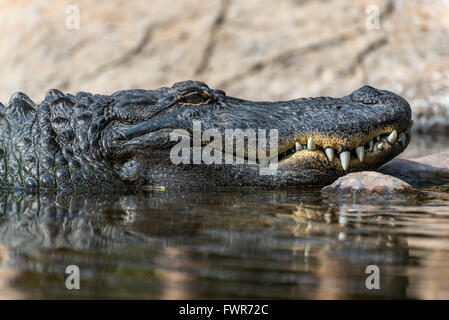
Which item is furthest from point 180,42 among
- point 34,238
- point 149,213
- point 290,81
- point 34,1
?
point 34,238

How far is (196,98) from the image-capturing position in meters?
4.16

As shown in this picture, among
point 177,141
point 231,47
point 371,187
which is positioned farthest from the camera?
point 231,47

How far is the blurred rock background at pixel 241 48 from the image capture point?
9.74m

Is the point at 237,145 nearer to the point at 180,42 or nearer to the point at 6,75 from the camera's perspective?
the point at 180,42

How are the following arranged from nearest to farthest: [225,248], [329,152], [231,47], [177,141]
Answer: [225,248] < [329,152] < [177,141] < [231,47]

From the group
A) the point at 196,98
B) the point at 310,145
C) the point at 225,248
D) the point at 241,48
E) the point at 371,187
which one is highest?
the point at 241,48

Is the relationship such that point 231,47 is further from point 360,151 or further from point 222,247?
point 222,247

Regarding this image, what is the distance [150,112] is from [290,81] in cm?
598

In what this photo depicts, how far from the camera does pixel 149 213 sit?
9.86ft

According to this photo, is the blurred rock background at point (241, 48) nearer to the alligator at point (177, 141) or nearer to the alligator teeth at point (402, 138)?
the alligator at point (177, 141)

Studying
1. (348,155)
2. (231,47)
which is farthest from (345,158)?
(231,47)

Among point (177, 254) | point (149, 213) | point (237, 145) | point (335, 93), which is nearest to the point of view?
point (177, 254)

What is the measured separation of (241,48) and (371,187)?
21.6 feet
